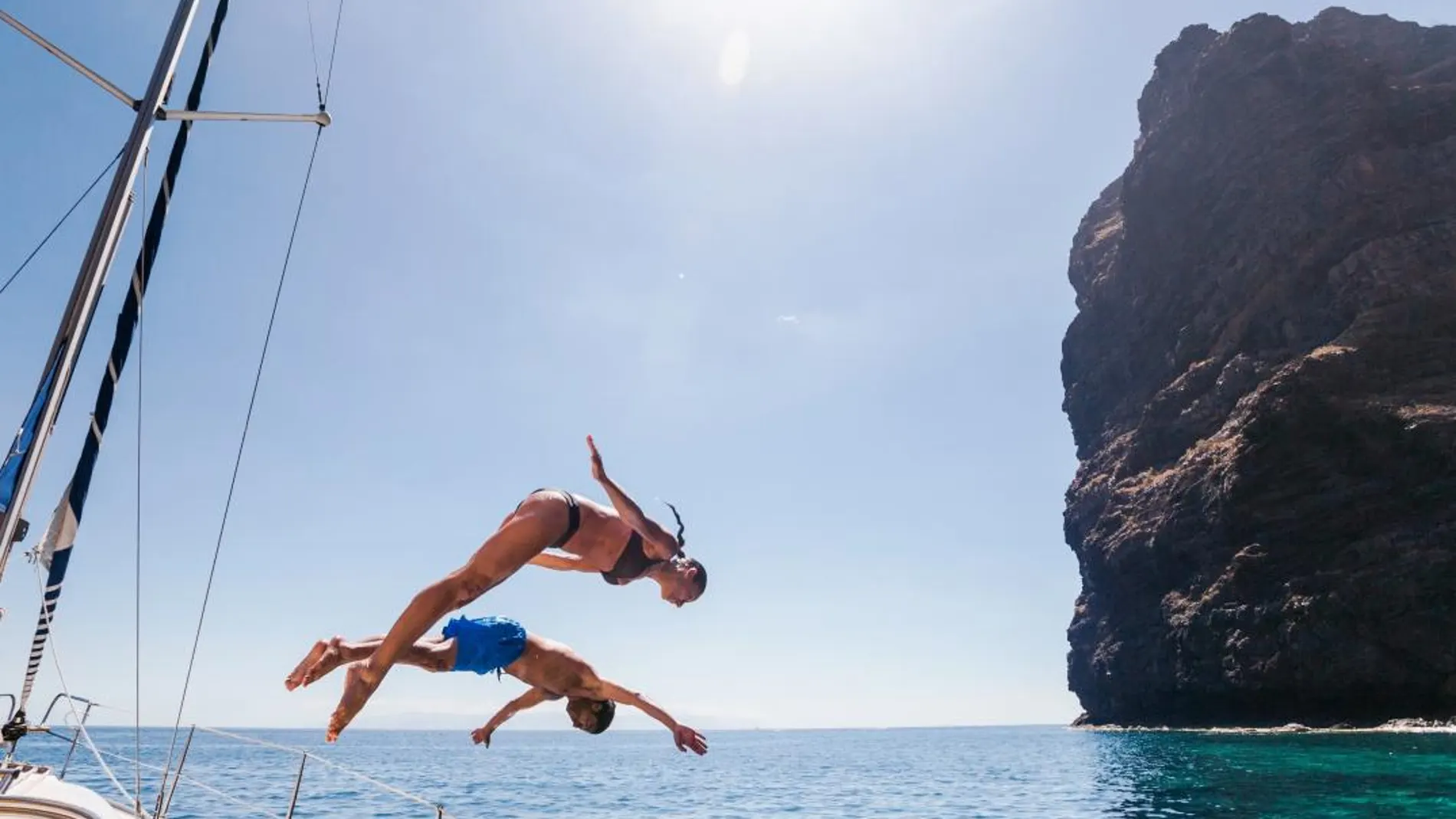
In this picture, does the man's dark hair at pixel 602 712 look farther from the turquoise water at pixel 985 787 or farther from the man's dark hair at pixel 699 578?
the turquoise water at pixel 985 787

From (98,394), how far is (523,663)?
13.6 ft

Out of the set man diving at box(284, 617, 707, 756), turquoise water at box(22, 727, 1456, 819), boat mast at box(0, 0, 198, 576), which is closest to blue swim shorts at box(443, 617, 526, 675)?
man diving at box(284, 617, 707, 756)

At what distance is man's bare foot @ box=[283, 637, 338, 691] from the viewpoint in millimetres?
5035

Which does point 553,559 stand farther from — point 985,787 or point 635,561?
point 985,787

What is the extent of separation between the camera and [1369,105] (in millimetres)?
79250

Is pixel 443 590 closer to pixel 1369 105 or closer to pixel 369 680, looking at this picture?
pixel 369 680

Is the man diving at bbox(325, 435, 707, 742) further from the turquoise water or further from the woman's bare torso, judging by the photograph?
the turquoise water

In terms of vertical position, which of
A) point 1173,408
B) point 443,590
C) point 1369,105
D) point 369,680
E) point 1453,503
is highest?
point 1369,105

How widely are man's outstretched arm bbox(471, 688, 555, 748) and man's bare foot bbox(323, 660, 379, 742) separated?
0.90m

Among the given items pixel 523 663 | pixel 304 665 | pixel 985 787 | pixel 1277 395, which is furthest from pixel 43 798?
pixel 1277 395

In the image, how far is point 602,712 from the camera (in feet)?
19.6

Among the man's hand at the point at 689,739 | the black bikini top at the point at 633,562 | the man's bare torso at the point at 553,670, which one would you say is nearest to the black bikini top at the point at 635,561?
the black bikini top at the point at 633,562

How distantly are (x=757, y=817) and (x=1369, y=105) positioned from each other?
3434 inches

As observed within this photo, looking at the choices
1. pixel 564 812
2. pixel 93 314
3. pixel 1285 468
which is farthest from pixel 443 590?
pixel 1285 468
